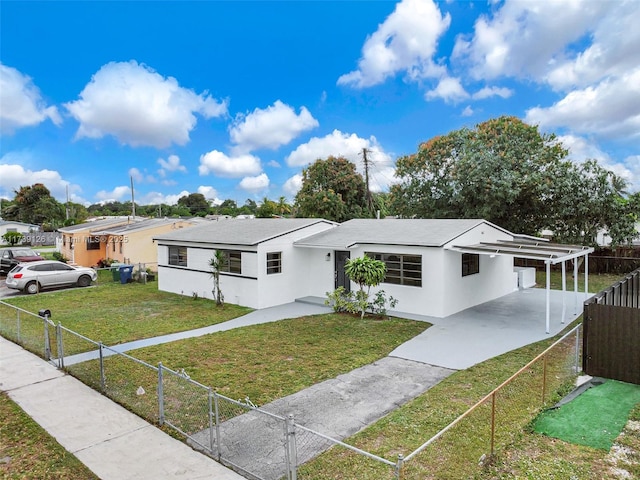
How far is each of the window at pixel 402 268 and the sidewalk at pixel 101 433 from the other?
31.0ft

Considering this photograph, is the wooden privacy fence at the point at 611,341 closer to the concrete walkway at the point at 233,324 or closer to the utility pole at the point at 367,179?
the concrete walkway at the point at 233,324

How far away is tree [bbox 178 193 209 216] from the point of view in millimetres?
91688

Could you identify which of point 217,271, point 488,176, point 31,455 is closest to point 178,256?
point 217,271

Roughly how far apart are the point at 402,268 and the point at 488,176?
41.1 feet

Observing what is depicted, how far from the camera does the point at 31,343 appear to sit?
33.7 feet

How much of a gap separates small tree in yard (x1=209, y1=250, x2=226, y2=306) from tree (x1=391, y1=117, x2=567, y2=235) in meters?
15.3

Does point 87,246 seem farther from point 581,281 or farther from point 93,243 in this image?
point 581,281

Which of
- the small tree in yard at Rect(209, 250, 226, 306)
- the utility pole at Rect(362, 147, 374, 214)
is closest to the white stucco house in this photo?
the small tree in yard at Rect(209, 250, 226, 306)

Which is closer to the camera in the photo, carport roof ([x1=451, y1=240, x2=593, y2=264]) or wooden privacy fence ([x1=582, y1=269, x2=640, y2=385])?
wooden privacy fence ([x1=582, y1=269, x2=640, y2=385])

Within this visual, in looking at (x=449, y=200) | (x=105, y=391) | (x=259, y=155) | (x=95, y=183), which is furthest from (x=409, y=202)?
(x=95, y=183)

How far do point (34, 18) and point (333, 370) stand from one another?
18.3 meters

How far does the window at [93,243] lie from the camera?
90.0ft

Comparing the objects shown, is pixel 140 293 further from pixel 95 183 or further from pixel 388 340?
pixel 95 183

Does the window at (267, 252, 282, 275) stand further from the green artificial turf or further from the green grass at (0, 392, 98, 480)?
the green artificial turf
